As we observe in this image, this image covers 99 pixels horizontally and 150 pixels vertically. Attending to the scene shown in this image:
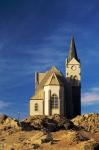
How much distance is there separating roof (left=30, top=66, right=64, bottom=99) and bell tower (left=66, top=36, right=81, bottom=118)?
225cm

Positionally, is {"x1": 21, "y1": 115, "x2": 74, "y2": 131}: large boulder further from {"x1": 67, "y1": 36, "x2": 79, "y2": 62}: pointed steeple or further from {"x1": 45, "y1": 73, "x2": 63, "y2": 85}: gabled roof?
{"x1": 67, "y1": 36, "x2": 79, "y2": 62}: pointed steeple

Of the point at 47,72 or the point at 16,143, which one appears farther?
the point at 47,72

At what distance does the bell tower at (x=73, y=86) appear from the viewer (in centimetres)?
9762

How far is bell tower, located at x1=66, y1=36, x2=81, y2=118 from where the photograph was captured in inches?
3844

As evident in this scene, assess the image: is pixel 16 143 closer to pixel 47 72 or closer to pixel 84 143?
pixel 84 143

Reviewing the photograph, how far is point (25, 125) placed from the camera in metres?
51.1

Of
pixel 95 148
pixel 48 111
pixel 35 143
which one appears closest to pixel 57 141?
pixel 35 143

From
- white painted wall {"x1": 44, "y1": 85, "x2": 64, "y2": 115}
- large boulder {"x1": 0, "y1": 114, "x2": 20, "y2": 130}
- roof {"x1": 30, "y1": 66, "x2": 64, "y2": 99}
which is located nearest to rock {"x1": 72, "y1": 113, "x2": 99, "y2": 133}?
white painted wall {"x1": 44, "y1": 85, "x2": 64, "y2": 115}

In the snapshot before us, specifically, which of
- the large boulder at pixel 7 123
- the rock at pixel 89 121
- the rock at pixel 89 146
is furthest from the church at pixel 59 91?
the rock at pixel 89 146

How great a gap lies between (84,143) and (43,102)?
54958mm

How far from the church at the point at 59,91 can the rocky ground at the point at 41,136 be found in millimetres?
34474

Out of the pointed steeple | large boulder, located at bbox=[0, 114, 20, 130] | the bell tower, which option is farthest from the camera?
the pointed steeple

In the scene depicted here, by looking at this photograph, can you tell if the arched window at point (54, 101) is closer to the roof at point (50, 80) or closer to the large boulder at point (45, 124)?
the roof at point (50, 80)

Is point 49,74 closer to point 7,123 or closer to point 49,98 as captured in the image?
point 49,98
